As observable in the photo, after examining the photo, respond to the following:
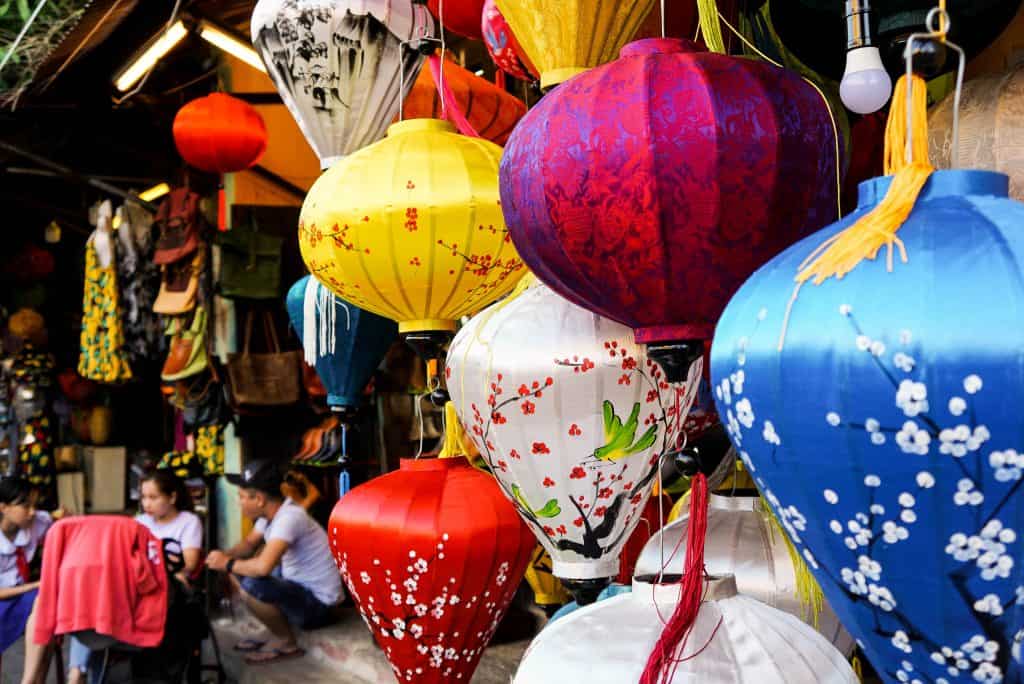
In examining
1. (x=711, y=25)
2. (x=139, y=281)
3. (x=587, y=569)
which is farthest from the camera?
(x=139, y=281)

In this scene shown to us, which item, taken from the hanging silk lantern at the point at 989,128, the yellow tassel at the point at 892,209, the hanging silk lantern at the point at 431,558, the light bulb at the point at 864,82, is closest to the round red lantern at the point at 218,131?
the hanging silk lantern at the point at 431,558

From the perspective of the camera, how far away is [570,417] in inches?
52.5

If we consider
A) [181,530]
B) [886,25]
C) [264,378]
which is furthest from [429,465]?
[264,378]

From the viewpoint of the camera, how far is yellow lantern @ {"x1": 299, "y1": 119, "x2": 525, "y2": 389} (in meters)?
1.60

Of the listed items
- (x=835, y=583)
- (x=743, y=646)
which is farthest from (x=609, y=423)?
(x=835, y=583)

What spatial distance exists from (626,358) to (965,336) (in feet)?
2.13

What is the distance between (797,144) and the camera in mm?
1050

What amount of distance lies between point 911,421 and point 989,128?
1.82ft

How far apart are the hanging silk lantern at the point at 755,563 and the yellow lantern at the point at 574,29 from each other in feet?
2.01

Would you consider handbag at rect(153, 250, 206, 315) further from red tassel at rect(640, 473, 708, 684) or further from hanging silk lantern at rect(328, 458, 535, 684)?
red tassel at rect(640, 473, 708, 684)

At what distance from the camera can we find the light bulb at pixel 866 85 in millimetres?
923

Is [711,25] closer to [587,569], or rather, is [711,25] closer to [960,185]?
[960,185]

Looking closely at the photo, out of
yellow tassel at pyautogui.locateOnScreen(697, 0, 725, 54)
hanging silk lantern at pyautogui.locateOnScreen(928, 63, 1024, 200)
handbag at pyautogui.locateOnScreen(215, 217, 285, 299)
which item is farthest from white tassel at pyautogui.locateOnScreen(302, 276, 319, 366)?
handbag at pyautogui.locateOnScreen(215, 217, 285, 299)

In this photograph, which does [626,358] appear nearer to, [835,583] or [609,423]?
[609,423]
